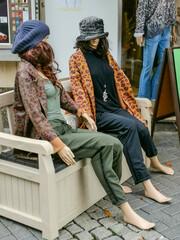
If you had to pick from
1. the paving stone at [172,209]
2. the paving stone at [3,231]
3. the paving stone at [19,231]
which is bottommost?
the paving stone at [3,231]

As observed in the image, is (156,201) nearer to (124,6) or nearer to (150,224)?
(150,224)

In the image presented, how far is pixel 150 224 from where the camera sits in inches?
128

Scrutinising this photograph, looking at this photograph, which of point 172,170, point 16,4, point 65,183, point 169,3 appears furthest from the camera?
point 16,4

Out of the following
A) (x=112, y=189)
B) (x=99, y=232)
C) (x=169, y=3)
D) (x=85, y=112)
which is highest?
(x=169, y=3)

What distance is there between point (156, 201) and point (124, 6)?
11.3 ft

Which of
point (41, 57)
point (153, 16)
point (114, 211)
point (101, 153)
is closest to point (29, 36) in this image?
point (41, 57)

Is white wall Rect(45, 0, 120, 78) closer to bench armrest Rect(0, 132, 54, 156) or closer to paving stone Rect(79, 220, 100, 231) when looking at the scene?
bench armrest Rect(0, 132, 54, 156)

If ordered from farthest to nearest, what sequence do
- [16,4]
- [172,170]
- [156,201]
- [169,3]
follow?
[16,4] < [169,3] < [172,170] < [156,201]

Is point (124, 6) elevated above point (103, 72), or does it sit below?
above

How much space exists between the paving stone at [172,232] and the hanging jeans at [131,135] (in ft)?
1.79

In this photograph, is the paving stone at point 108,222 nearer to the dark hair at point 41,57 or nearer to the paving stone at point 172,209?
the paving stone at point 172,209

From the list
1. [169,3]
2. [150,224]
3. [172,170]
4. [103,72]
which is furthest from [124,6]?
[150,224]

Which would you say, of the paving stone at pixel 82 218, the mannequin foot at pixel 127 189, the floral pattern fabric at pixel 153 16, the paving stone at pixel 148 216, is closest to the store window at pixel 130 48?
the floral pattern fabric at pixel 153 16

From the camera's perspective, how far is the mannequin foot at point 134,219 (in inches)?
127
